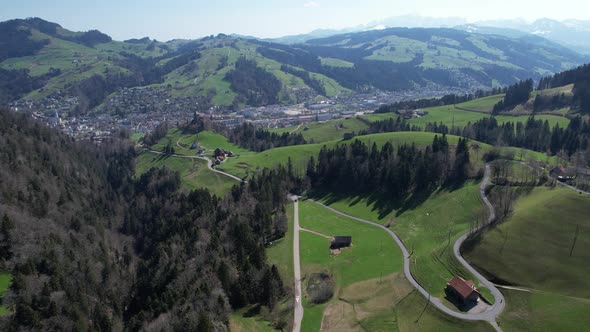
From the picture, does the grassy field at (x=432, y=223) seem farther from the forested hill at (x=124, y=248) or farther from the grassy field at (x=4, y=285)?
the grassy field at (x=4, y=285)

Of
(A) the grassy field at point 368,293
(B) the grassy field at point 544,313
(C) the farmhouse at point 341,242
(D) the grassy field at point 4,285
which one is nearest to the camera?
(B) the grassy field at point 544,313

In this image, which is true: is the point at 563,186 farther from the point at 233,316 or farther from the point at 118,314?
the point at 118,314

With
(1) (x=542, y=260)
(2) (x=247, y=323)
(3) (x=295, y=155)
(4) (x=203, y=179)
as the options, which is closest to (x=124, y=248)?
(4) (x=203, y=179)

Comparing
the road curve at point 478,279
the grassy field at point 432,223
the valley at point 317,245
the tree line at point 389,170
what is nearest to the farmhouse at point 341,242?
the valley at point 317,245

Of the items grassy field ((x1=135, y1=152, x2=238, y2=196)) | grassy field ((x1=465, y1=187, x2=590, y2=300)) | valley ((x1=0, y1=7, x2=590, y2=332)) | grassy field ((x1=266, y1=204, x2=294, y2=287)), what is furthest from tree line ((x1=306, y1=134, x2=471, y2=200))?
grassy field ((x1=266, y1=204, x2=294, y2=287))

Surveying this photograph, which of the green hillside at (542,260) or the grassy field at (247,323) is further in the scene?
the grassy field at (247,323)

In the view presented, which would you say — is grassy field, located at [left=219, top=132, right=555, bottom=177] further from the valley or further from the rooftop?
the rooftop

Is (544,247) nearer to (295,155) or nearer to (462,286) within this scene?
(462,286)
